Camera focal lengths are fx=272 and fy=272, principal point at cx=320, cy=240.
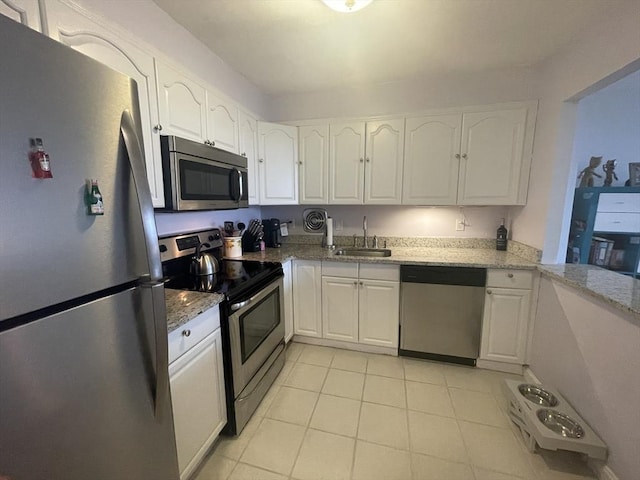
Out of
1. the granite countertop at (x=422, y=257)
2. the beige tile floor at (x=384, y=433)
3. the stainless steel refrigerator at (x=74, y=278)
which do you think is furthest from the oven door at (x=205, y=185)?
the beige tile floor at (x=384, y=433)

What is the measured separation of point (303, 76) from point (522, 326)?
281 centimetres

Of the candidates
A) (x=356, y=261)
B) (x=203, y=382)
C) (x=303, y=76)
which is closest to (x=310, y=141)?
(x=303, y=76)

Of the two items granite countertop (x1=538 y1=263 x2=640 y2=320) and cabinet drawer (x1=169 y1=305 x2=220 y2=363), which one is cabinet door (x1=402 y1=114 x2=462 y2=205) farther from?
cabinet drawer (x1=169 y1=305 x2=220 y2=363)

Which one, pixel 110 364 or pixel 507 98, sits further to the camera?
pixel 507 98

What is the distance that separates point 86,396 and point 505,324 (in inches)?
103

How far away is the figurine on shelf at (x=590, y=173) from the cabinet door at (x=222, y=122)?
347 cm

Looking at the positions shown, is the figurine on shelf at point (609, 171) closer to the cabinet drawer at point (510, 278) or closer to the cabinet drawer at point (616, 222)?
the cabinet drawer at point (616, 222)

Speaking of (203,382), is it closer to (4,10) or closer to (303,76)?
(4,10)

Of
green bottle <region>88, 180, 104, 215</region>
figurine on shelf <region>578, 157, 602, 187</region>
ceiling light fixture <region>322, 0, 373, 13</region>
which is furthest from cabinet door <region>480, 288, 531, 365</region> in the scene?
green bottle <region>88, 180, 104, 215</region>

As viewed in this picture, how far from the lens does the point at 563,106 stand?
1938 mm

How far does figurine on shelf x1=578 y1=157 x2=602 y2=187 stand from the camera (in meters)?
2.79

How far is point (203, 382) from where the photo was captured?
1.38 metres

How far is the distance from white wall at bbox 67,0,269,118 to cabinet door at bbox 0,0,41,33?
17cm

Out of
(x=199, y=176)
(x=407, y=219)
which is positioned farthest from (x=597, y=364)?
(x=199, y=176)
